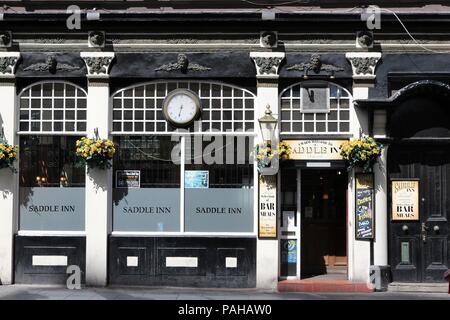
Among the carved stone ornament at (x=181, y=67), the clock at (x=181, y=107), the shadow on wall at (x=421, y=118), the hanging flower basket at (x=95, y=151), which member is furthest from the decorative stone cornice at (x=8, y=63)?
the shadow on wall at (x=421, y=118)

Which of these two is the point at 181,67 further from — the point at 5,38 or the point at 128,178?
the point at 5,38

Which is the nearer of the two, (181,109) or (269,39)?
(269,39)

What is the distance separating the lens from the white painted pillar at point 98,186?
1268 cm

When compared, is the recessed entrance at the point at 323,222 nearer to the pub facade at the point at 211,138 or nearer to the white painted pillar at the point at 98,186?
the pub facade at the point at 211,138

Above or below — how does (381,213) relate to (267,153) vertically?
below

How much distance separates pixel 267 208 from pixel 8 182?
17.4ft

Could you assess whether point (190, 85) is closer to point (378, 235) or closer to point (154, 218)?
point (154, 218)

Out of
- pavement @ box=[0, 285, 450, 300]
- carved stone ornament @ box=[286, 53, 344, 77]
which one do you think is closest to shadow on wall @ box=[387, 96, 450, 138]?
carved stone ornament @ box=[286, 53, 344, 77]

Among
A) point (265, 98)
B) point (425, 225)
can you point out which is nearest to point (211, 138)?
point (265, 98)

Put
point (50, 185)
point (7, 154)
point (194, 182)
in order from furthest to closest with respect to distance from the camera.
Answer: point (50, 185), point (194, 182), point (7, 154)

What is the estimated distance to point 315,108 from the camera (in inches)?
510

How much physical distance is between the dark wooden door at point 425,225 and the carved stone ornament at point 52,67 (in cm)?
680

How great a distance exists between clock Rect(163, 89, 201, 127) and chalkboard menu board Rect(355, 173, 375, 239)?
359 cm

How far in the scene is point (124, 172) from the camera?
42.7ft
